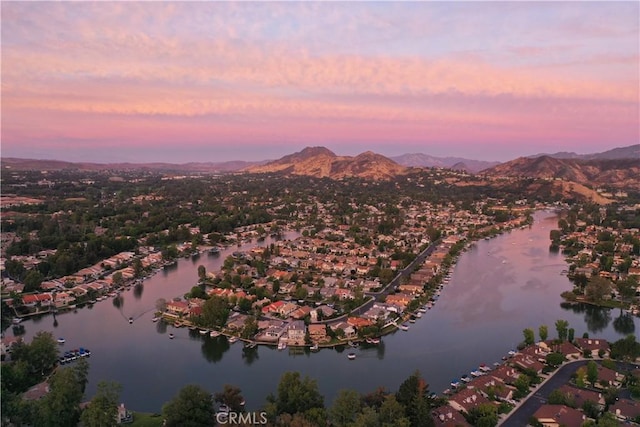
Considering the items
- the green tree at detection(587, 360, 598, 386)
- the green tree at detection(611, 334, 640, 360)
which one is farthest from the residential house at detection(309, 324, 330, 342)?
the green tree at detection(611, 334, 640, 360)

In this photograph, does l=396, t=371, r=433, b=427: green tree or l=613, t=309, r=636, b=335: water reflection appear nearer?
l=396, t=371, r=433, b=427: green tree

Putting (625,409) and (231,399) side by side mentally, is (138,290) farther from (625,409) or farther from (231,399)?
(625,409)

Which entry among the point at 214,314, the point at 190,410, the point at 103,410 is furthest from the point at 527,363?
the point at 103,410

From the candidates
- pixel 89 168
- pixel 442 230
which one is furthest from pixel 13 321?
pixel 89 168

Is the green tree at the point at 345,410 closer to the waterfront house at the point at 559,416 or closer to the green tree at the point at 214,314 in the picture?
the waterfront house at the point at 559,416

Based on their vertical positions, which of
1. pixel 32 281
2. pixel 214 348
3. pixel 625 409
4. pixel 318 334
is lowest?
Answer: pixel 214 348

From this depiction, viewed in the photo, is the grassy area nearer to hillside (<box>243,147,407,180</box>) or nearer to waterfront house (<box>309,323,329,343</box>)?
waterfront house (<box>309,323,329,343</box>)
